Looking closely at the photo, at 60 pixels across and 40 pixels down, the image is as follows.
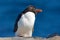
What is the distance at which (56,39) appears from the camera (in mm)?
5340

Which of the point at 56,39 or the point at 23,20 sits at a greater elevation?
the point at 23,20

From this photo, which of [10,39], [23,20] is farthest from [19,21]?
[10,39]

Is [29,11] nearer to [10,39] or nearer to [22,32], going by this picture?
[22,32]

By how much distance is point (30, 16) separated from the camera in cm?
695

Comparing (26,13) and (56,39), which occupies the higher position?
(26,13)

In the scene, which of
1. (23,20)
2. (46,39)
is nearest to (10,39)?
(46,39)

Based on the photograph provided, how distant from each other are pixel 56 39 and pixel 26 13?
71.7 inches

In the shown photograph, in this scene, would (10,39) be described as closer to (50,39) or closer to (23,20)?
(50,39)

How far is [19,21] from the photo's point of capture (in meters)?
6.98

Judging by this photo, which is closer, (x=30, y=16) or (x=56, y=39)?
(x=56, y=39)

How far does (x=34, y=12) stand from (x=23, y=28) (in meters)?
0.51

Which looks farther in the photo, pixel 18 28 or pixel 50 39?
pixel 18 28

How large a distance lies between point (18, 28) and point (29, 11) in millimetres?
484

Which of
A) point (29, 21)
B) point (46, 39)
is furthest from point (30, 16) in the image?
point (46, 39)
